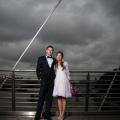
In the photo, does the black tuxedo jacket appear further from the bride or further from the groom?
the bride

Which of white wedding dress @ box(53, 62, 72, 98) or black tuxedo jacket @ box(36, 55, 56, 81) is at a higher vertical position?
black tuxedo jacket @ box(36, 55, 56, 81)

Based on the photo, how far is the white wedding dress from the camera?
3213 millimetres

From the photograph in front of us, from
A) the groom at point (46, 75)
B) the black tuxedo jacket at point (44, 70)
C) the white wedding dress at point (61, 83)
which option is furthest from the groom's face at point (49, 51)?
the white wedding dress at point (61, 83)

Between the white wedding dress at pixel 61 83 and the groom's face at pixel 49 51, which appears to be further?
the groom's face at pixel 49 51

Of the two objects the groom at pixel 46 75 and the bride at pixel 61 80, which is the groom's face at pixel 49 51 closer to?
the groom at pixel 46 75

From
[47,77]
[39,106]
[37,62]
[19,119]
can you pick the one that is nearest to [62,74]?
[47,77]

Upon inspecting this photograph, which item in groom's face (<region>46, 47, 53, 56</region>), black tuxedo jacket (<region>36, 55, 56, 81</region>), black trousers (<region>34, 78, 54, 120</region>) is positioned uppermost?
groom's face (<region>46, 47, 53, 56</region>)

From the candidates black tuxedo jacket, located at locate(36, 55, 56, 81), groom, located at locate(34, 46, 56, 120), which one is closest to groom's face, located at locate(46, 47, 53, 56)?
groom, located at locate(34, 46, 56, 120)

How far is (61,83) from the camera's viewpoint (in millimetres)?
3217

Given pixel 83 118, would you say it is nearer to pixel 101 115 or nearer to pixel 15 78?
pixel 101 115

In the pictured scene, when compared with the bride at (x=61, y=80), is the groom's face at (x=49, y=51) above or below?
above

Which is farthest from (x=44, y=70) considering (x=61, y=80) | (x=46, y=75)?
(x=61, y=80)

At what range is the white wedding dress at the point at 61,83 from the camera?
10.5 ft

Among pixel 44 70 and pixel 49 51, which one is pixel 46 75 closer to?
pixel 44 70
